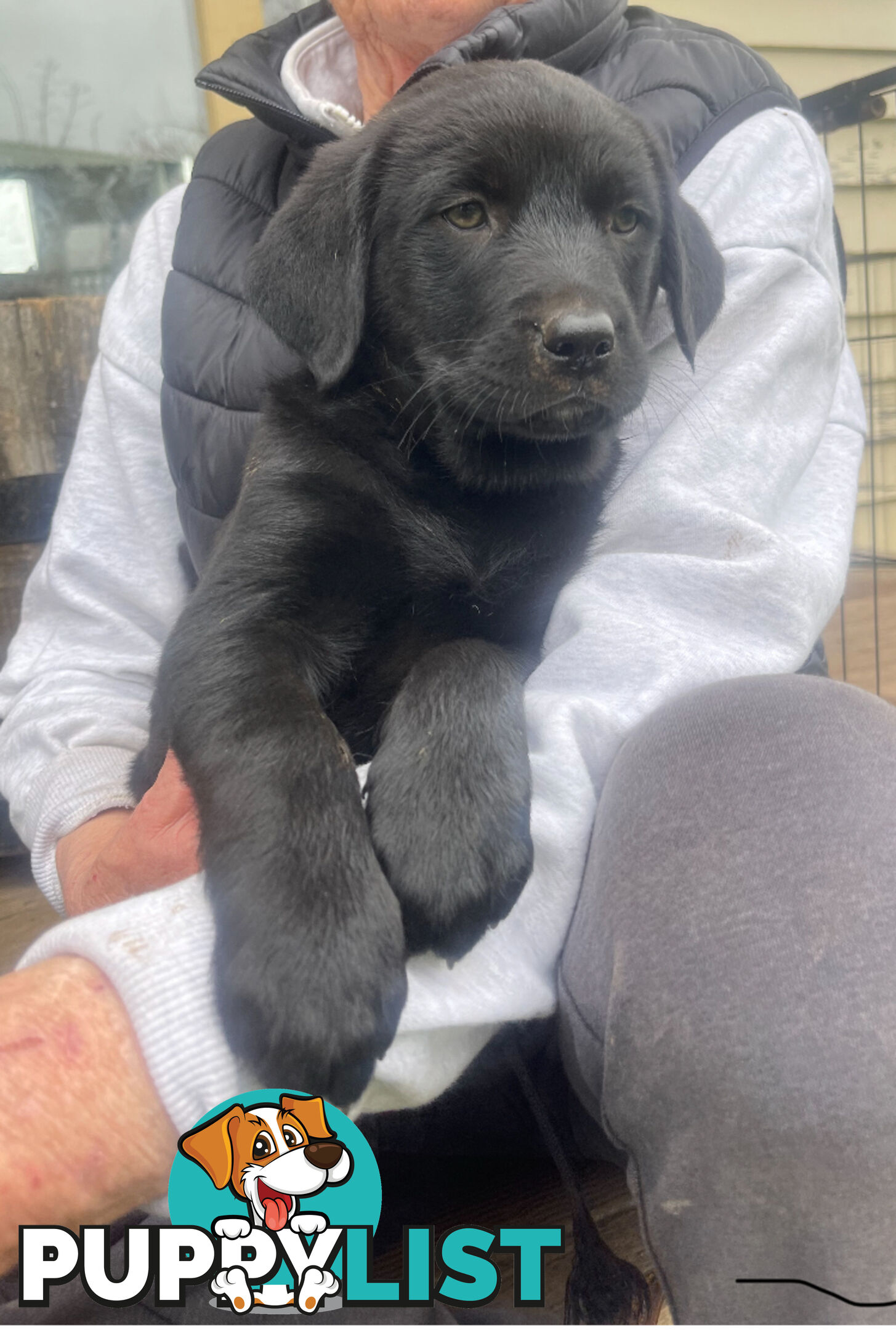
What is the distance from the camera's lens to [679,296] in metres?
1.35

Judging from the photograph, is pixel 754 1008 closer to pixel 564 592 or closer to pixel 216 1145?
pixel 216 1145

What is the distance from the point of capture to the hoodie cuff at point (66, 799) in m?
1.55

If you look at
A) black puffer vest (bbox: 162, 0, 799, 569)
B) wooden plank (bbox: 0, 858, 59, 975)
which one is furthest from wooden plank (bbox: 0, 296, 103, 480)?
black puffer vest (bbox: 162, 0, 799, 569)

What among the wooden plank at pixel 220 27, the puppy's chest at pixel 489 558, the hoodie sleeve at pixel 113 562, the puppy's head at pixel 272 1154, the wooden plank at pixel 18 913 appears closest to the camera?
the puppy's head at pixel 272 1154

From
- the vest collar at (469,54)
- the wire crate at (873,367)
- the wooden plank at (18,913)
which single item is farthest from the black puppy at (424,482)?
the wire crate at (873,367)

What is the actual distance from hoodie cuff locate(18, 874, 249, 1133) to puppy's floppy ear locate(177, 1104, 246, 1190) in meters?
0.03

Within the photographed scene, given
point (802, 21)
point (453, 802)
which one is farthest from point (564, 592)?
point (802, 21)

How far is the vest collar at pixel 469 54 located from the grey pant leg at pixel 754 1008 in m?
A: 1.09

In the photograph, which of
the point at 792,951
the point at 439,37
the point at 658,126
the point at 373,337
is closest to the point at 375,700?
the point at 373,337

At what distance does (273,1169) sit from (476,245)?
110 centimetres

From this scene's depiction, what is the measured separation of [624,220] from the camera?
143 cm

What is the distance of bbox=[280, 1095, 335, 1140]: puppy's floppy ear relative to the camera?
2.57ft

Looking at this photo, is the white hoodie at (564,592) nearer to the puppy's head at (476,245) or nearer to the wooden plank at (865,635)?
the puppy's head at (476,245)

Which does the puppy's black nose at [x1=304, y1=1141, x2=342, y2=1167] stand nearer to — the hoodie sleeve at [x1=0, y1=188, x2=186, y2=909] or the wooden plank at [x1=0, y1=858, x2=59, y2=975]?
the hoodie sleeve at [x1=0, y1=188, x2=186, y2=909]
